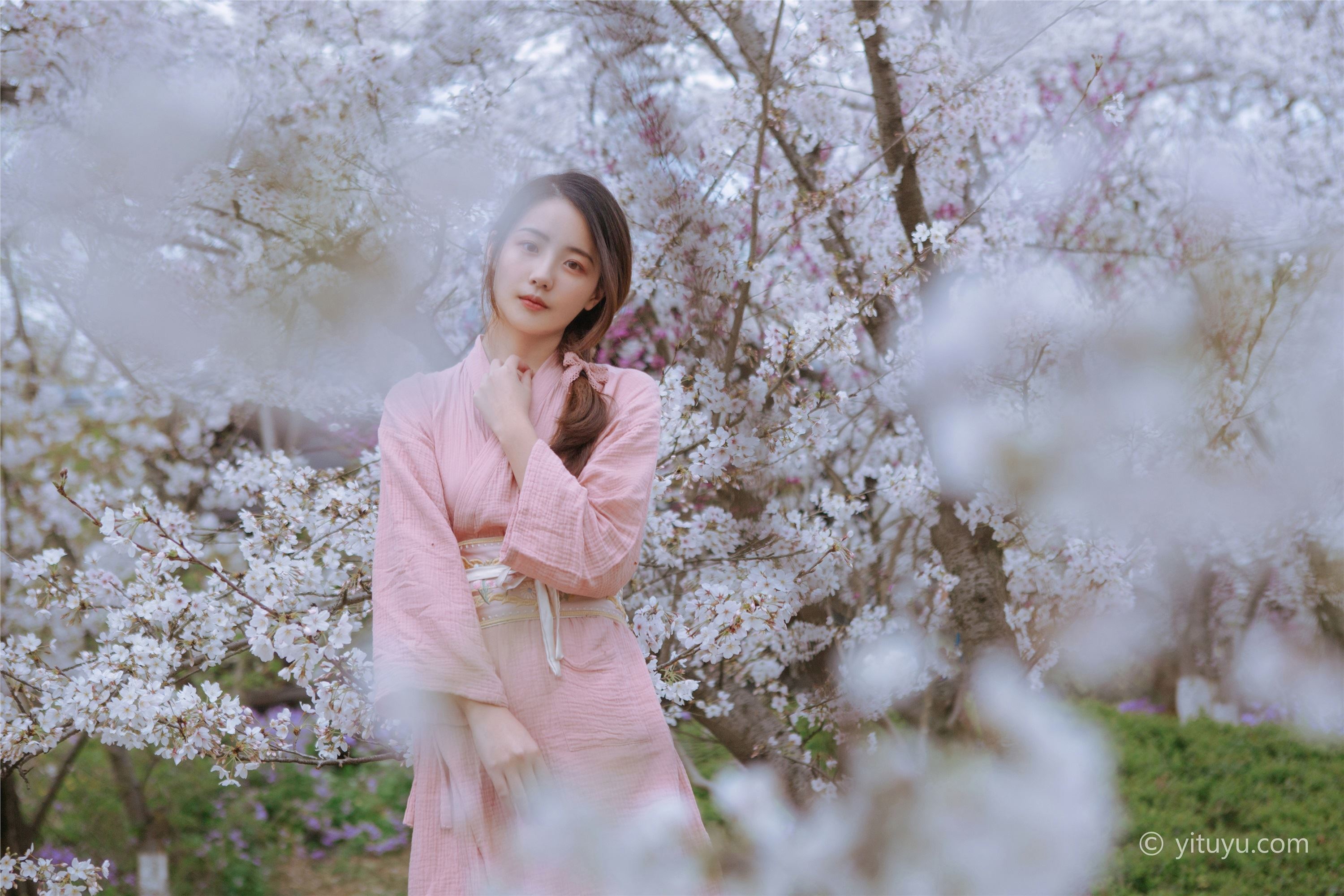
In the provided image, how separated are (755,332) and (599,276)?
3.62ft

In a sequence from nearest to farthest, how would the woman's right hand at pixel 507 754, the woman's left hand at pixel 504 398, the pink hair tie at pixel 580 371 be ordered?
the woman's right hand at pixel 507 754
the woman's left hand at pixel 504 398
the pink hair tie at pixel 580 371

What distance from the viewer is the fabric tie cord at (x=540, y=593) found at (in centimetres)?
112

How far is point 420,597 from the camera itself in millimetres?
1069

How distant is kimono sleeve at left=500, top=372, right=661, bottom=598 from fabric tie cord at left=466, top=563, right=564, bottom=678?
28 mm

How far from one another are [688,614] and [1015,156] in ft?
5.73

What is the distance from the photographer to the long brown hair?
1197mm

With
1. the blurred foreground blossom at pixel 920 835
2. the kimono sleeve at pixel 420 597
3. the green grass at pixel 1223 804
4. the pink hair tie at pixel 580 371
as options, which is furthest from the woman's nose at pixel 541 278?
the green grass at pixel 1223 804

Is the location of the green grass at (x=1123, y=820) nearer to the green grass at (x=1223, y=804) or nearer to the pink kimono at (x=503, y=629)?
the green grass at (x=1223, y=804)

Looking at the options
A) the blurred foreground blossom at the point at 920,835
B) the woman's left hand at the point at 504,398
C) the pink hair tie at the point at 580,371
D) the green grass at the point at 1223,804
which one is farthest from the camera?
the green grass at the point at 1223,804

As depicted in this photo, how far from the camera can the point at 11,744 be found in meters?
1.71

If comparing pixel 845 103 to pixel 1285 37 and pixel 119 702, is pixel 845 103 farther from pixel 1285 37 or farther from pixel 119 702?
pixel 119 702

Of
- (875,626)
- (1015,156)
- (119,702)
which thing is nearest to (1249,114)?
(1015,156)

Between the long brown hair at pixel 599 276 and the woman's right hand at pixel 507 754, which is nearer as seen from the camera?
the woman's right hand at pixel 507 754

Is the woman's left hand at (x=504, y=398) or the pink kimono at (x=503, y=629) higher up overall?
the woman's left hand at (x=504, y=398)
